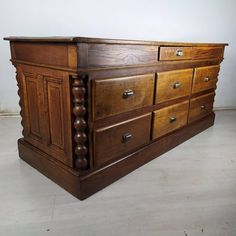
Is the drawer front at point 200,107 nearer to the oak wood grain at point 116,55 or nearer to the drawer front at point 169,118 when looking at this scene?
the drawer front at point 169,118

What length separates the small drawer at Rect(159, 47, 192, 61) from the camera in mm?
1411

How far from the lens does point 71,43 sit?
0.96 meters

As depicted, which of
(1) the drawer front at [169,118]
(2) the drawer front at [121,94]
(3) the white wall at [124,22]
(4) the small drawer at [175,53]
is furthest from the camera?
(3) the white wall at [124,22]

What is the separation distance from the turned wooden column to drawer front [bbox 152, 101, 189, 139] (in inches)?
22.6

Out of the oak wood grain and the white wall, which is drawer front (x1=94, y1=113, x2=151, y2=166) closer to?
the oak wood grain

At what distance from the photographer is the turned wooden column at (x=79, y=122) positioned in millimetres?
1018

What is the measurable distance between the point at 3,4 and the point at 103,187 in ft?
5.89

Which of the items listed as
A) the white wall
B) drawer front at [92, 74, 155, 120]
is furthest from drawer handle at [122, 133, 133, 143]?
the white wall

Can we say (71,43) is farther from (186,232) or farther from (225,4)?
(225,4)

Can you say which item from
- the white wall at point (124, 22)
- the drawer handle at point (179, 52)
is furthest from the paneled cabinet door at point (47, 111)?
the white wall at point (124, 22)

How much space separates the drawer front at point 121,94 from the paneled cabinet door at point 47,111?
145 mm

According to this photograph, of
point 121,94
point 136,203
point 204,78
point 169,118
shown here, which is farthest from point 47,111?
point 204,78

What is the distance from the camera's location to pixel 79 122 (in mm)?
1064

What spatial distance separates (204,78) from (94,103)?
47.4 inches
